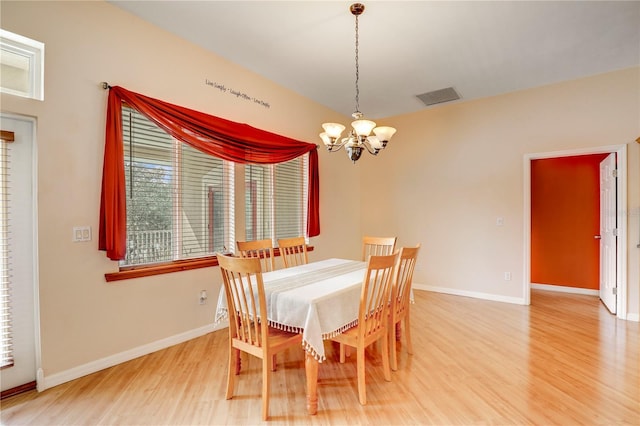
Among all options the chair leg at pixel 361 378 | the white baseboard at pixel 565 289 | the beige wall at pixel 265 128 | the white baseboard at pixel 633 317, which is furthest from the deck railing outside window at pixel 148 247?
the white baseboard at pixel 565 289

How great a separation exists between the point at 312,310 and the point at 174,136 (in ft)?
6.89

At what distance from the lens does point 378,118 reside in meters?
5.48

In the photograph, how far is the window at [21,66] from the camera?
212cm

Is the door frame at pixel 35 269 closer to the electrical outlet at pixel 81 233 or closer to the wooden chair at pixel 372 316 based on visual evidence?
the electrical outlet at pixel 81 233

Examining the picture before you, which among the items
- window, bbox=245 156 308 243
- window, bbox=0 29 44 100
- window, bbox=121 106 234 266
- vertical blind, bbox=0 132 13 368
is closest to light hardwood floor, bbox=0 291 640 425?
vertical blind, bbox=0 132 13 368

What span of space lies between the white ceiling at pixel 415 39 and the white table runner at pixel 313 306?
225 cm

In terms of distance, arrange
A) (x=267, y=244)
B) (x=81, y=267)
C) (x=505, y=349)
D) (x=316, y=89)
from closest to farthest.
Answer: (x=81, y=267), (x=505, y=349), (x=267, y=244), (x=316, y=89)

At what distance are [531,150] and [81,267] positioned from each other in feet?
17.0

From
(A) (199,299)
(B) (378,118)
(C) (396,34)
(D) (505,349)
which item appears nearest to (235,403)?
(A) (199,299)

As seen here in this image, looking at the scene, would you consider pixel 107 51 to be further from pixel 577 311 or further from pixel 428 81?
pixel 577 311

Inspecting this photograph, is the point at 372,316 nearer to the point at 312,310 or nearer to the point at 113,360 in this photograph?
the point at 312,310

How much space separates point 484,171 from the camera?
14.7 feet

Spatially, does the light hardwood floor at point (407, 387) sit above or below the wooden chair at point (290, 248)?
below

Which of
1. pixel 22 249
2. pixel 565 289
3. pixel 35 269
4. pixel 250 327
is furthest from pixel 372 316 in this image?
pixel 565 289
